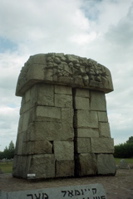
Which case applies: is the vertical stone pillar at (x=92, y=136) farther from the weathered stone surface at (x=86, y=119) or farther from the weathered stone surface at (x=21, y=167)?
the weathered stone surface at (x=21, y=167)

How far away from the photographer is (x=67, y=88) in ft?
19.5

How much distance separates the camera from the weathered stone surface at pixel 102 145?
18.8 ft

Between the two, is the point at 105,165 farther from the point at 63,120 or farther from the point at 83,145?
the point at 63,120

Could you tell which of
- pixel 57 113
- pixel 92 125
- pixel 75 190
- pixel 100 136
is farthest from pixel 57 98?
pixel 75 190

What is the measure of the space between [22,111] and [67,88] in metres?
1.66

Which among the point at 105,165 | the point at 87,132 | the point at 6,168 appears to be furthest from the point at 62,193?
the point at 6,168

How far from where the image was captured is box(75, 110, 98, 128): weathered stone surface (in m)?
5.76

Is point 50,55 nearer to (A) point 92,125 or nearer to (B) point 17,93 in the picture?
(B) point 17,93

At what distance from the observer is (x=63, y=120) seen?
556 centimetres

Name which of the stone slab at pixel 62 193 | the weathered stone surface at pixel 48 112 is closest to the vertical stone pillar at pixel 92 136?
the weathered stone surface at pixel 48 112

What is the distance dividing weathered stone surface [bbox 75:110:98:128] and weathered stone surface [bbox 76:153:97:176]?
80cm

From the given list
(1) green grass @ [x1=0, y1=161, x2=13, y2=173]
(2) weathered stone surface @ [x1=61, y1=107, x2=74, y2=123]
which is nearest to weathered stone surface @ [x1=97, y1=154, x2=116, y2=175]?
(2) weathered stone surface @ [x1=61, y1=107, x2=74, y2=123]

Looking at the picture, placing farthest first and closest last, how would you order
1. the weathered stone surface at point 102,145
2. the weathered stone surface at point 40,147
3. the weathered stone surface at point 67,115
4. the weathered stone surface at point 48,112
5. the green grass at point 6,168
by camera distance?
the green grass at point 6,168 → the weathered stone surface at point 102,145 → the weathered stone surface at point 67,115 → the weathered stone surface at point 48,112 → the weathered stone surface at point 40,147

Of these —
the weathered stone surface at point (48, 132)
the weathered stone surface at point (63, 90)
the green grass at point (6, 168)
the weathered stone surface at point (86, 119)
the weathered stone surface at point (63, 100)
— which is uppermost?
the weathered stone surface at point (63, 90)
